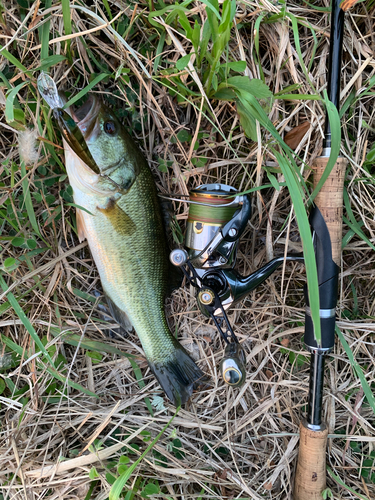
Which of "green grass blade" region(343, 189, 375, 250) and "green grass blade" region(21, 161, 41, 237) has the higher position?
"green grass blade" region(21, 161, 41, 237)

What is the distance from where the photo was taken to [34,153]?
5.10ft

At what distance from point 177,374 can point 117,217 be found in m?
0.86

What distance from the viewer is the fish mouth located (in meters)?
1.44

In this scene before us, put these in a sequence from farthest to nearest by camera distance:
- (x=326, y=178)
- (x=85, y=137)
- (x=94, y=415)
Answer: (x=94, y=415) < (x=85, y=137) < (x=326, y=178)

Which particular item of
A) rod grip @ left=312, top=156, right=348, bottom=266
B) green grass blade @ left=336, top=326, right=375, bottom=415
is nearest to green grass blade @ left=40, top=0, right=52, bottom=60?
rod grip @ left=312, top=156, right=348, bottom=266

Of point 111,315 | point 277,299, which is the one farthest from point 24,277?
point 277,299

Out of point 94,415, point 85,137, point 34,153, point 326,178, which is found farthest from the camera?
point 94,415

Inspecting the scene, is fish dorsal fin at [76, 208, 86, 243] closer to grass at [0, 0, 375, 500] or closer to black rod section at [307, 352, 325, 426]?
grass at [0, 0, 375, 500]

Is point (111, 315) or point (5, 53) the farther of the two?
point (111, 315)

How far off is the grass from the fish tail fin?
0.11m

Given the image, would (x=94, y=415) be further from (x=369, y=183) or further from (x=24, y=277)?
(x=369, y=183)

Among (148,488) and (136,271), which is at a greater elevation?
(136,271)

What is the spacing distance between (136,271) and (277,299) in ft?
2.50

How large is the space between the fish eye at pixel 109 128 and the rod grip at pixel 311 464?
166 cm
